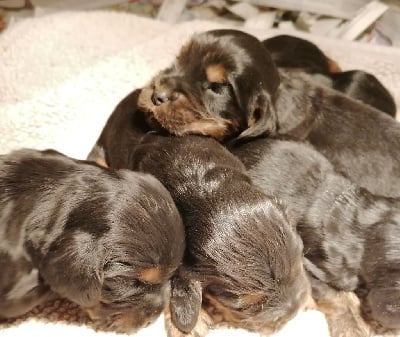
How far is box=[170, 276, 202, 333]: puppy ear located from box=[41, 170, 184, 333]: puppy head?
78 millimetres

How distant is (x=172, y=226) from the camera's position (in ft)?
5.30

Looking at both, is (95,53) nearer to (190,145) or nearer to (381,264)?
(190,145)

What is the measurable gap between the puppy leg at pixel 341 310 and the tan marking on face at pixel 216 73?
0.80 m

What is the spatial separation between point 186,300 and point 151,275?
20 cm

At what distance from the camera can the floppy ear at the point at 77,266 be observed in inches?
59.1

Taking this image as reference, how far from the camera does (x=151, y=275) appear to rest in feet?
5.35

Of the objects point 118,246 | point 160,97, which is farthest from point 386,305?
point 160,97

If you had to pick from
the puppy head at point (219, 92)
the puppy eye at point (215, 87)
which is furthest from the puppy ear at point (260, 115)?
the puppy eye at point (215, 87)

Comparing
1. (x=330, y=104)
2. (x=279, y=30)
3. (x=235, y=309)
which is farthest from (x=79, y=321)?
(x=279, y=30)

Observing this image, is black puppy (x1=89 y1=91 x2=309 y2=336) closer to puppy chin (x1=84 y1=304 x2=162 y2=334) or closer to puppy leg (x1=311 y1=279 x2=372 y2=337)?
puppy chin (x1=84 y1=304 x2=162 y2=334)

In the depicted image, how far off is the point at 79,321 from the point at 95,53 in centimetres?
159

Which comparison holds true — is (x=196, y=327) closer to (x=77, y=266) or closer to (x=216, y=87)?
(x=77, y=266)

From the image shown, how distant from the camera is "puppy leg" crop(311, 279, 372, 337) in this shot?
6.58 ft

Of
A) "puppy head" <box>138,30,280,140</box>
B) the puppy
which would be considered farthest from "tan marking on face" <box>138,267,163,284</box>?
the puppy
